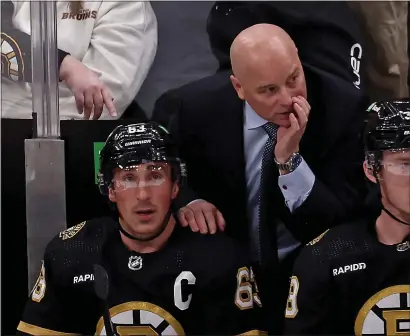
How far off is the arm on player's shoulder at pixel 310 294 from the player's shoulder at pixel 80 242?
423mm

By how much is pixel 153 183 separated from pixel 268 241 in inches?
11.6

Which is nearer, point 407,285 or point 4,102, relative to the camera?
point 407,285

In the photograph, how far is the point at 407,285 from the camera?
1189mm

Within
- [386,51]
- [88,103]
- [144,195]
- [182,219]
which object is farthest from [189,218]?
[386,51]

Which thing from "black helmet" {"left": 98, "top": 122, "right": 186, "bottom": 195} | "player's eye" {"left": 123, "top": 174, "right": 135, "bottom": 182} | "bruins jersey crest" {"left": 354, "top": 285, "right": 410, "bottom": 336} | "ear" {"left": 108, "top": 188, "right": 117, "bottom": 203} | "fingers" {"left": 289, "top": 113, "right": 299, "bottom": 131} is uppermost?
"fingers" {"left": 289, "top": 113, "right": 299, "bottom": 131}

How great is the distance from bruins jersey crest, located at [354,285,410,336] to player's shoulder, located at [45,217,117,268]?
575 millimetres

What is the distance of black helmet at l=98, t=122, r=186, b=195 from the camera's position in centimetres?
121

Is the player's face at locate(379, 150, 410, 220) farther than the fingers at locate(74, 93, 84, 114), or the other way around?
the fingers at locate(74, 93, 84, 114)

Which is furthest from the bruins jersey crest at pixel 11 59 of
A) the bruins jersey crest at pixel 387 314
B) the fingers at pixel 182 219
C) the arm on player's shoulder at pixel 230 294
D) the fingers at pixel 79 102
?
the bruins jersey crest at pixel 387 314

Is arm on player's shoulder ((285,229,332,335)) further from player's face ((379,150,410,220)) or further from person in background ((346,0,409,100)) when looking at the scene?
person in background ((346,0,409,100))

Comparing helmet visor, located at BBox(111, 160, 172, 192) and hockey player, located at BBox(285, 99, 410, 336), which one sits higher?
helmet visor, located at BBox(111, 160, 172, 192)

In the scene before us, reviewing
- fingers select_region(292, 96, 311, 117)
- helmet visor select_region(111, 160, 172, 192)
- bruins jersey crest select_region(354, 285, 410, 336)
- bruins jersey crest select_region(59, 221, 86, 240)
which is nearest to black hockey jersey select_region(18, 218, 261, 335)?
bruins jersey crest select_region(59, 221, 86, 240)

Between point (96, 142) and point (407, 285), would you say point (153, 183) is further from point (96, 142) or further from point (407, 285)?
point (407, 285)

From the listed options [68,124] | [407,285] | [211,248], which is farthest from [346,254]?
[68,124]
